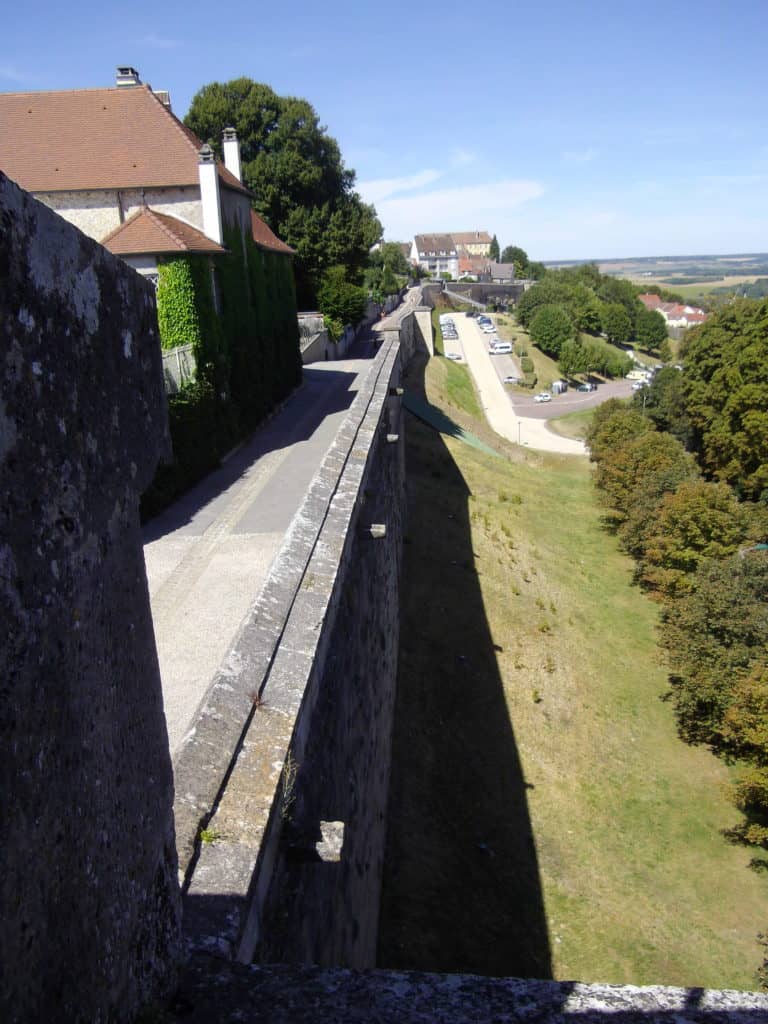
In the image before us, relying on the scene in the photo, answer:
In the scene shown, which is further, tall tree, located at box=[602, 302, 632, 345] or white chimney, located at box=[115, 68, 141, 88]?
tall tree, located at box=[602, 302, 632, 345]

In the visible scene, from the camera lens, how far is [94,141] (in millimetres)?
19156

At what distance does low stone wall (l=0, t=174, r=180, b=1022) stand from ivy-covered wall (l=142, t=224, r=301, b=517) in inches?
422

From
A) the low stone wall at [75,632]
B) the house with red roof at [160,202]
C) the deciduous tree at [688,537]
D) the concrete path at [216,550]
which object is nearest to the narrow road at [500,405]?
the deciduous tree at [688,537]

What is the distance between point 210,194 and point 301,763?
15.8 meters

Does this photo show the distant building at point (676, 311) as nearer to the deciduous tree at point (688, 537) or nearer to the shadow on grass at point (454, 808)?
the deciduous tree at point (688, 537)

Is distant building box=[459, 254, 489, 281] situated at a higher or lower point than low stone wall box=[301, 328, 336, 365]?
higher

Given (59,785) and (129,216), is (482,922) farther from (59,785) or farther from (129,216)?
(129,216)

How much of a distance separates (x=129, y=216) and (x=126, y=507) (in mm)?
17908

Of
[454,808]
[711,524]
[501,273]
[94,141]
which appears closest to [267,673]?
[454,808]

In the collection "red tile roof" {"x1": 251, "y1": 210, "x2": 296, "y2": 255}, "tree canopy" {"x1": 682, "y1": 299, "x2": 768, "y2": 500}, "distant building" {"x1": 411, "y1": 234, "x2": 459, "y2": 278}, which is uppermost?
"distant building" {"x1": 411, "y1": 234, "x2": 459, "y2": 278}

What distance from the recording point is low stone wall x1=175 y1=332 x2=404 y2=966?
12.6ft

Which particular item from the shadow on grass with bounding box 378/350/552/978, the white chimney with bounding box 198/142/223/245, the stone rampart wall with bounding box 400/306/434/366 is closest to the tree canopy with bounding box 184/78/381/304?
the stone rampart wall with bounding box 400/306/434/366

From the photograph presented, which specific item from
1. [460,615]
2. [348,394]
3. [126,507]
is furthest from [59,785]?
[348,394]

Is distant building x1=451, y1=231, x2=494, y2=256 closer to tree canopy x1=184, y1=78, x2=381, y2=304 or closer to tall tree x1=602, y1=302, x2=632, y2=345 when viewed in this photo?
tall tree x1=602, y1=302, x2=632, y2=345
